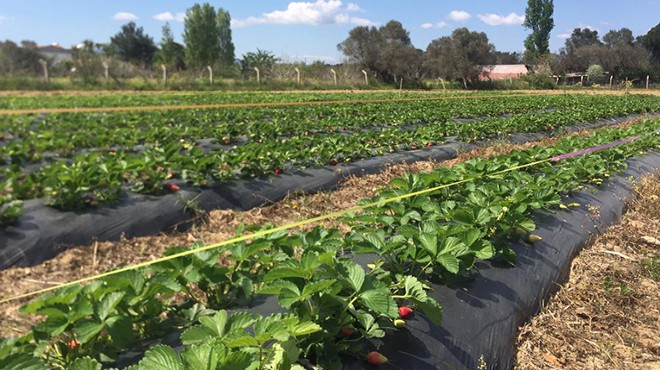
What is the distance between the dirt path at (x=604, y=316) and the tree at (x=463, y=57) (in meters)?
37.9

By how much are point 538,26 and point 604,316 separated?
58.4 metres

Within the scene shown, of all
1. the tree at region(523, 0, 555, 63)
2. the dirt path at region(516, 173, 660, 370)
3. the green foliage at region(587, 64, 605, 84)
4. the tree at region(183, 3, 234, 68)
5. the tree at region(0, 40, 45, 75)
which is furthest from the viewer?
the tree at region(523, 0, 555, 63)

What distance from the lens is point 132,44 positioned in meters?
4.98

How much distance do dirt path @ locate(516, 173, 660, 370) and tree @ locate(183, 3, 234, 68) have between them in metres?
8.13

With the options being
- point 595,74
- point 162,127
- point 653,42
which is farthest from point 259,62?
point 653,42

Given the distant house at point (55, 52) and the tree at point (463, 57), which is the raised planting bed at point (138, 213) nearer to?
the distant house at point (55, 52)

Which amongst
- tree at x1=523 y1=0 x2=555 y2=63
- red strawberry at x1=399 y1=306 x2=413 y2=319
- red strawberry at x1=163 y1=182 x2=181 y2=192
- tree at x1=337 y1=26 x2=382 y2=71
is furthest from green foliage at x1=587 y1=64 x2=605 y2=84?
red strawberry at x1=399 y1=306 x2=413 y2=319

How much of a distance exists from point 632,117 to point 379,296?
18232mm

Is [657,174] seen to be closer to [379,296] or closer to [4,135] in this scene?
[379,296]

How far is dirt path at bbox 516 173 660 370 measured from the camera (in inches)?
97.0

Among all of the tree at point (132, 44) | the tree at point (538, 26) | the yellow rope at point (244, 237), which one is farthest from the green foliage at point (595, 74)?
the tree at point (132, 44)

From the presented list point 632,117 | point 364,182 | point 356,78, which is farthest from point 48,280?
point 356,78

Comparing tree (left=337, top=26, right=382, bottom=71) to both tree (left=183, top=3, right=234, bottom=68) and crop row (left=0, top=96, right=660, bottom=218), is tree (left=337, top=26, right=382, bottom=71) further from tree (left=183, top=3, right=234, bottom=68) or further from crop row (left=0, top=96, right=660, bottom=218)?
crop row (left=0, top=96, right=660, bottom=218)

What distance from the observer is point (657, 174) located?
249 inches
